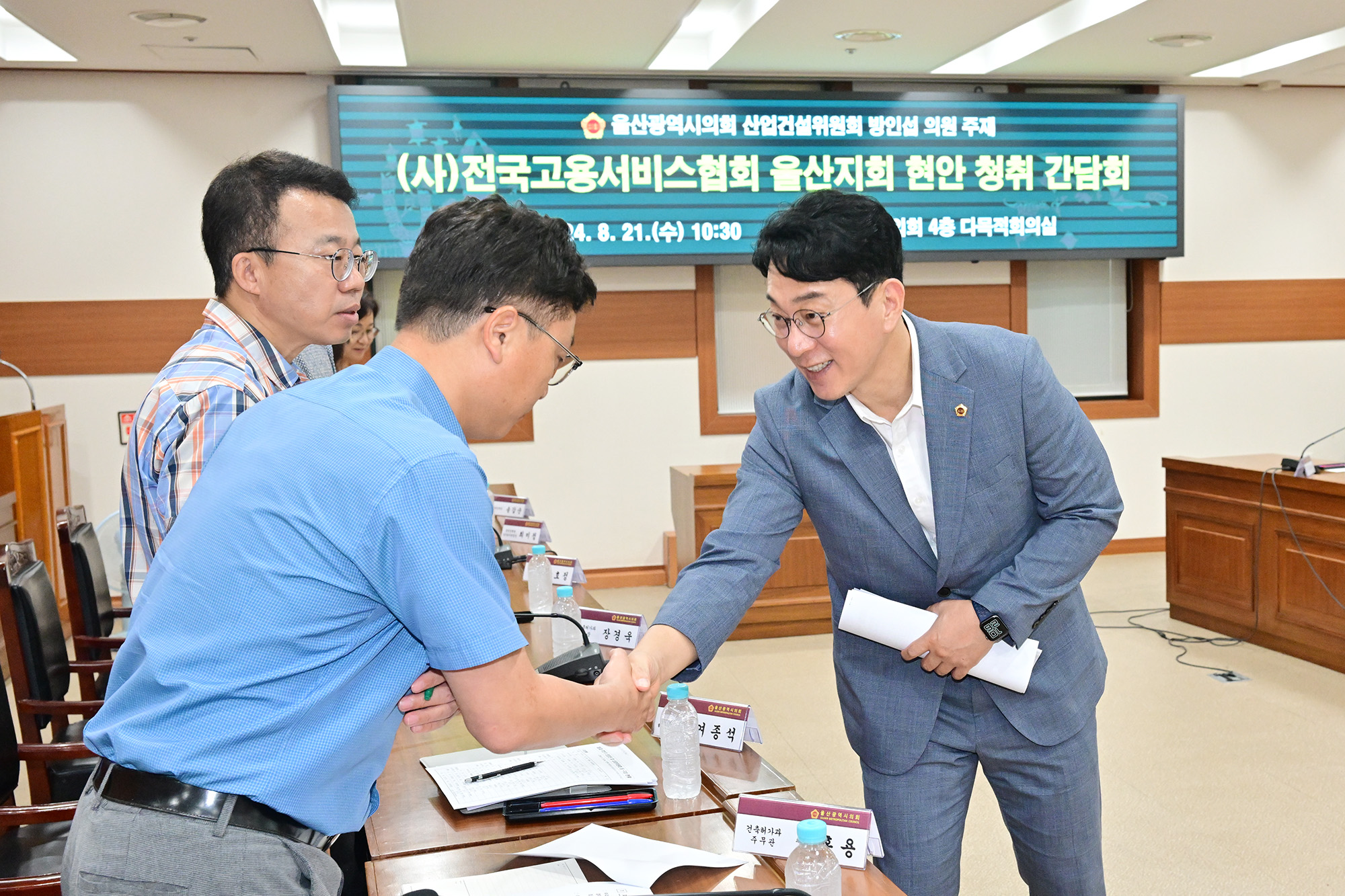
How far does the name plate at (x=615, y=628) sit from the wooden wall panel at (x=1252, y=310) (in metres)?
5.65

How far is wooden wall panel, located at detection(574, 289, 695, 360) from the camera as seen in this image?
6.22 meters

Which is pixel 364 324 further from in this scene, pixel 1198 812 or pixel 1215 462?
pixel 1215 462

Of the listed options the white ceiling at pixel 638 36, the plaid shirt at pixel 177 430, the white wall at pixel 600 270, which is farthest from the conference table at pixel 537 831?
the white wall at pixel 600 270

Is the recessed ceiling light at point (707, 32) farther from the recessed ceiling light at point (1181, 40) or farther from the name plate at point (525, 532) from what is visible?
the name plate at point (525, 532)

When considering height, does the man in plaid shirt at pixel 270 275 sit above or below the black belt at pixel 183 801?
above

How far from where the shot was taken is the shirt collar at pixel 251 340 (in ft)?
6.41

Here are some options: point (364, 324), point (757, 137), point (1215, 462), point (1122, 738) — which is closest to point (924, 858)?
point (1122, 738)

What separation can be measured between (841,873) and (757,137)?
507 centimetres

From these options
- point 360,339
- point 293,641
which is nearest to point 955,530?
point 293,641

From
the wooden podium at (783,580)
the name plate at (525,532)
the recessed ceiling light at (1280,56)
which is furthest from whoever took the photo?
the recessed ceiling light at (1280,56)

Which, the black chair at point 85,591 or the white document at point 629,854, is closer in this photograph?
the white document at point 629,854

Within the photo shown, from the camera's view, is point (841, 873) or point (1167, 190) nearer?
point (841, 873)

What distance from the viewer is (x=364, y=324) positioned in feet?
14.1

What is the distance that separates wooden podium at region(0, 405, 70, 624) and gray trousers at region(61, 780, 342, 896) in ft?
12.4
